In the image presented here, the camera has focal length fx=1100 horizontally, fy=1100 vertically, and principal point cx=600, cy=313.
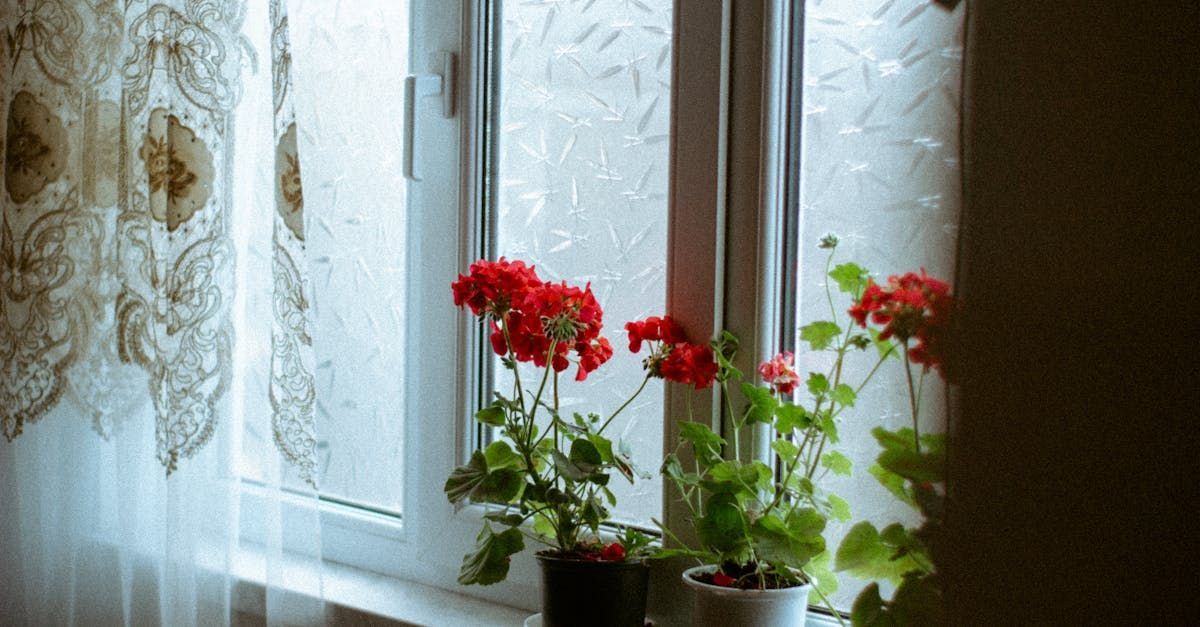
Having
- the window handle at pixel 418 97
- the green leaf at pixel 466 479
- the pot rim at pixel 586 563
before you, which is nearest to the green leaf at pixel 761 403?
the pot rim at pixel 586 563

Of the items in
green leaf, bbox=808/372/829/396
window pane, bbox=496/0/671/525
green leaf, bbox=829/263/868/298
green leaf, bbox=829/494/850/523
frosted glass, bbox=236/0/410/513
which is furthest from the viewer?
frosted glass, bbox=236/0/410/513

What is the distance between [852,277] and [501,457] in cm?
81

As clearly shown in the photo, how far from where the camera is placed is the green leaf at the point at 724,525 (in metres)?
1.15

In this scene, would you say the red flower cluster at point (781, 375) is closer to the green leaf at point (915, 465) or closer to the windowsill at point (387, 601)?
the windowsill at point (387, 601)

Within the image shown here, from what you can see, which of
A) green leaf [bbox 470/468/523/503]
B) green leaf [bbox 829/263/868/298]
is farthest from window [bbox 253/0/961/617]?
green leaf [bbox 829/263/868/298]

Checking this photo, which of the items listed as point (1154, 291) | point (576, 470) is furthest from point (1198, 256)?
point (576, 470)

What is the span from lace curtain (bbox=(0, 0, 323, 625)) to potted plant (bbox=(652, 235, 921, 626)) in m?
0.56

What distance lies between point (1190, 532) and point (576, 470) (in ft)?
2.88

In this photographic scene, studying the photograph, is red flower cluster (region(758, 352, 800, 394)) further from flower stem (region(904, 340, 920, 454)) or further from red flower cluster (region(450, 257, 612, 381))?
flower stem (region(904, 340, 920, 454))

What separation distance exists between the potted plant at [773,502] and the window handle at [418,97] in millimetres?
571

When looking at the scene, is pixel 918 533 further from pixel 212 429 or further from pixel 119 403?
pixel 119 403

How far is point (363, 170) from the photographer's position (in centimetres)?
170

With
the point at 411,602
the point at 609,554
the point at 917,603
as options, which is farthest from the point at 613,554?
the point at 917,603

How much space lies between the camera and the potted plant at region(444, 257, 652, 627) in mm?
1213
